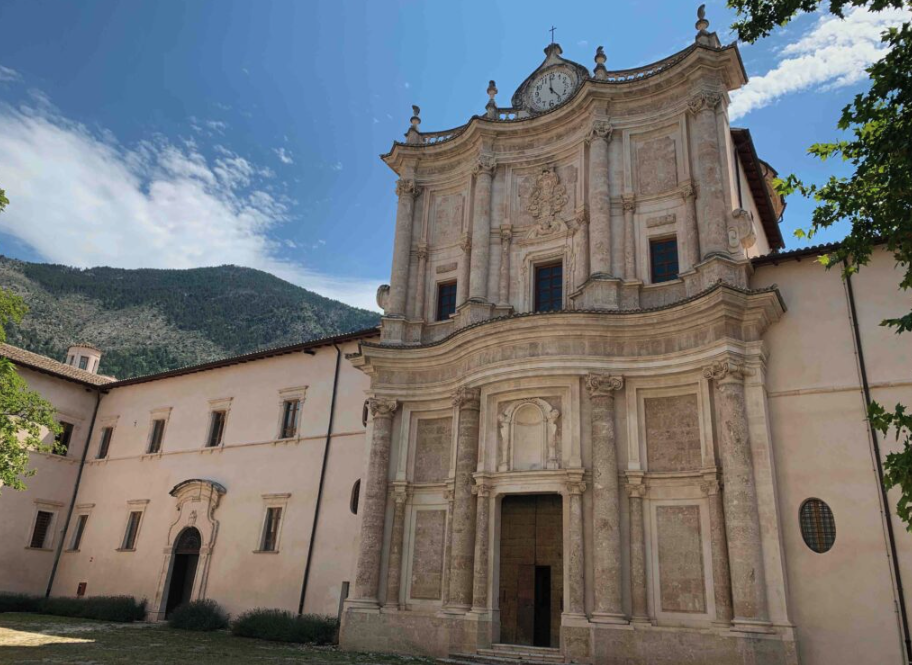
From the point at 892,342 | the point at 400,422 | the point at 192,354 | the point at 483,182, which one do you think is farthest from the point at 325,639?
the point at 192,354

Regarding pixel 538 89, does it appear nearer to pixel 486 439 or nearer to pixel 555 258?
pixel 555 258

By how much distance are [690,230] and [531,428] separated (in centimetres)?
673

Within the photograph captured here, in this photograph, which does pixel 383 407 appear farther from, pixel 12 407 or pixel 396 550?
pixel 12 407

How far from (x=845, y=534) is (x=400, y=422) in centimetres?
1183

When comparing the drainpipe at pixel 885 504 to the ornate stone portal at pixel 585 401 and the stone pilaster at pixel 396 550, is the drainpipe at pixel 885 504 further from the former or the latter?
the stone pilaster at pixel 396 550

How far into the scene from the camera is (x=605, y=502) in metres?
16.5

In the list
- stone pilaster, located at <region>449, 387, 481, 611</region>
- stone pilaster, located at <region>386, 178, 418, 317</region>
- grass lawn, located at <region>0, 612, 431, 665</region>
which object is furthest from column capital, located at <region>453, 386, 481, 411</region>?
grass lawn, located at <region>0, 612, 431, 665</region>

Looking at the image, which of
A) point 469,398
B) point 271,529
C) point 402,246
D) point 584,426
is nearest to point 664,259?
point 584,426

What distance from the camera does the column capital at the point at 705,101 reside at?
1898 centimetres

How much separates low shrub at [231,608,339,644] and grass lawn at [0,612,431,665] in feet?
1.62

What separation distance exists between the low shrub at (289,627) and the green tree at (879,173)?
1670 cm

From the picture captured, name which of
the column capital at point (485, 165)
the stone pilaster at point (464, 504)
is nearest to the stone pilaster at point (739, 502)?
the stone pilaster at point (464, 504)

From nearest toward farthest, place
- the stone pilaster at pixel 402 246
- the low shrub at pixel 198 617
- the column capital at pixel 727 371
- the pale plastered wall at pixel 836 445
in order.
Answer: the pale plastered wall at pixel 836 445 → the column capital at pixel 727 371 → the stone pilaster at pixel 402 246 → the low shrub at pixel 198 617

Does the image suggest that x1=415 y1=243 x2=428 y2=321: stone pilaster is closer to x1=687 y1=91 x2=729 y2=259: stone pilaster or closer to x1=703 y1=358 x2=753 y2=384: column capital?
x1=687 y1=91 x2=729 y2=259: stone pilaster
